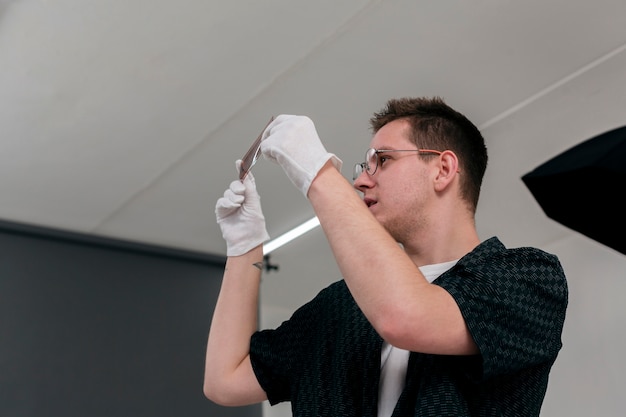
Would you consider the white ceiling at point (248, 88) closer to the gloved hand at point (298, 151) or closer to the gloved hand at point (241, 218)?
the gloved hand at point (241, 218)

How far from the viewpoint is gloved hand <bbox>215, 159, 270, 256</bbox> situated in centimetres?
160

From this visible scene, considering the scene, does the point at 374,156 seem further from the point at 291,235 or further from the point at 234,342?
the point at 291,235

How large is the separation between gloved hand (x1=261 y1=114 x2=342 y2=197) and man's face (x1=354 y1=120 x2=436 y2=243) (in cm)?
17

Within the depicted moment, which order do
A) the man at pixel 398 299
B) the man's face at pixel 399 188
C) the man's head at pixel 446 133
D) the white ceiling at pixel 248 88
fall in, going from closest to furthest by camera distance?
the man at pixel 398 299 → the man's face at pixel 399 188 → the man's head at pixel 446 133 → the white ceiling at pixel 248 88

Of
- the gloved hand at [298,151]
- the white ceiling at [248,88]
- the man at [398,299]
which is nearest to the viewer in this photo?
the man at [398,299]

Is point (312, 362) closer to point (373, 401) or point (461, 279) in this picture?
point (373, 401)

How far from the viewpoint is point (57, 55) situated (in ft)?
9.11

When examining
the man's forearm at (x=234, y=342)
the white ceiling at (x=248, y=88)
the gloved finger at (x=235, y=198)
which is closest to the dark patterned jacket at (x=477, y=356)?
the man's forearm at (x=234, y=342)

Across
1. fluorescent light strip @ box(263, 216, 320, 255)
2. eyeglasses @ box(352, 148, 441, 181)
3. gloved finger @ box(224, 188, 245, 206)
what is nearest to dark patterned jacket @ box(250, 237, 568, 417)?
eyeglasses @ box(352, 148, 441, 181)

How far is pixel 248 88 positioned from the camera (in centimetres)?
302

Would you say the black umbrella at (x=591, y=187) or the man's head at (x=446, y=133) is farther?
the man's head at (x=446, y=133)

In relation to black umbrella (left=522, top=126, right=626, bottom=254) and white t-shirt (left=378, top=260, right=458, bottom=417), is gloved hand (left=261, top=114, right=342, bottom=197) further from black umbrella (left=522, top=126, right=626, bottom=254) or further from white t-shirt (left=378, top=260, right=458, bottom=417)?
black umbrella (left=522, top=126, right=626, bottom=254)

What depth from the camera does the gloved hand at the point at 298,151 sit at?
1.24 m

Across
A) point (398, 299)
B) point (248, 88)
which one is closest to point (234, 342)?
point (398, 299)
